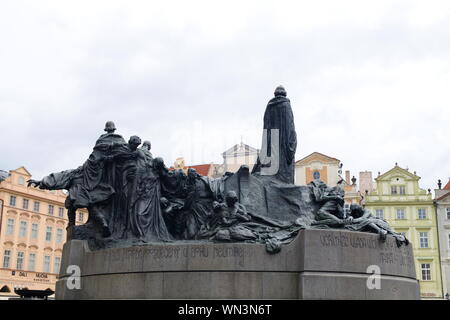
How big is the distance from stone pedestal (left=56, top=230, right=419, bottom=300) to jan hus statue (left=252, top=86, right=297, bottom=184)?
11.9ft

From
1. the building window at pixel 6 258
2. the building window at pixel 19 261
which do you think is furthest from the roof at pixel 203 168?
the building window at pixel 6 258

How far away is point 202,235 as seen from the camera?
53.2 ft

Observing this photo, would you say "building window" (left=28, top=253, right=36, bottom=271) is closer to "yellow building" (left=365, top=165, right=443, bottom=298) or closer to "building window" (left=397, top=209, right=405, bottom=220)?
"yellow building" (left=365, top=165, right=443, bottom=298)

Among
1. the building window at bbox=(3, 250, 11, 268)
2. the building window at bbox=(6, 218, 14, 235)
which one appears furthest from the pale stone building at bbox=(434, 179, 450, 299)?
the building window at bbox=(6, 218, 14, 235)

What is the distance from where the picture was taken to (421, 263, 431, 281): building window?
5325 cm

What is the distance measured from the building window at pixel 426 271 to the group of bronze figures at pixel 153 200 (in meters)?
38.5

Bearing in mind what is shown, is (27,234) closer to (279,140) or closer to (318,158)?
(318,158)

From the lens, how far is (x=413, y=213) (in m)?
55.3

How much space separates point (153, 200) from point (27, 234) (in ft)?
134

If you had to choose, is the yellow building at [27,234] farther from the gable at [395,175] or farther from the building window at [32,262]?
the gable at [395,175]
